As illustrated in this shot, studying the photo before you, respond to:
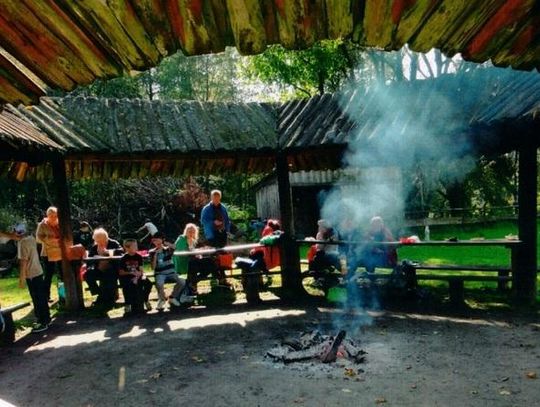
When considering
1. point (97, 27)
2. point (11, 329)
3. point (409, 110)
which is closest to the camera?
point (97, 27)

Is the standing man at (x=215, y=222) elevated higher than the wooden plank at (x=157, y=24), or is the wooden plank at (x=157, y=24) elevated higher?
the wooden plank at (x=157, y=24)

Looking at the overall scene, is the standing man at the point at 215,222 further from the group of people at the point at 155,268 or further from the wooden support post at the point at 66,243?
the wooden support post at the point at 66,243

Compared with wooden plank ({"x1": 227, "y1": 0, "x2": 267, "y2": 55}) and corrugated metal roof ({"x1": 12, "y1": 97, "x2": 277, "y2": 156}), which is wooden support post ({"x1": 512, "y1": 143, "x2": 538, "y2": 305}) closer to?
corrugated metal roof ({"x1": 12, "y1": 97, "x2": 277, "y2": 156})

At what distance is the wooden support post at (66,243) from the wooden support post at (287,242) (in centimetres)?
463

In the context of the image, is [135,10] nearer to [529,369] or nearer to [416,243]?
[529,369]

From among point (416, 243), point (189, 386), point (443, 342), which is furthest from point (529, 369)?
point (189, 386)

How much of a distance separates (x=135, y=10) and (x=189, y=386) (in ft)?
15.5

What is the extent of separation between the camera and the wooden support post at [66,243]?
9.03 metres

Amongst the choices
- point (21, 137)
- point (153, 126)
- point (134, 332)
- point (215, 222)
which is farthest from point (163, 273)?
point (21, 137)

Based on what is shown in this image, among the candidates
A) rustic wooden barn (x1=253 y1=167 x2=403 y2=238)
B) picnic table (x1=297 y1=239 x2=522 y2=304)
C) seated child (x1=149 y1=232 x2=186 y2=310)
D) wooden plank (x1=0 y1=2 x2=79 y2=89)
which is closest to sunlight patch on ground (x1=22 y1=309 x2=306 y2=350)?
seated child (x1=149 y1=232 x2=186 y2=310)

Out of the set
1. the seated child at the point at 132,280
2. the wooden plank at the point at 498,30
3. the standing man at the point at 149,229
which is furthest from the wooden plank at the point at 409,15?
the standing man at the point at 149,229

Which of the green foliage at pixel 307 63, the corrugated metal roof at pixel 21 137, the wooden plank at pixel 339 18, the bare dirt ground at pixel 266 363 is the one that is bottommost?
the bare dirt ground at pixel 266 363

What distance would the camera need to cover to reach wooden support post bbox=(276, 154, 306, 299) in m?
9.80

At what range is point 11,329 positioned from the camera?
737 centimetres
